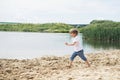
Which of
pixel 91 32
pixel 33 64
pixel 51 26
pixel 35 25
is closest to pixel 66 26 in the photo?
pixel 51 26

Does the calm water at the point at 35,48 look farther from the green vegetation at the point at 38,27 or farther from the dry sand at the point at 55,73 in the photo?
the green vegetation at the point at 38,27

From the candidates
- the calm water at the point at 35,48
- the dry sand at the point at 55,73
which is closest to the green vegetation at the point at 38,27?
the calm water at the point at 35,48

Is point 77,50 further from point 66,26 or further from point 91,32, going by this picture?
point 66,26

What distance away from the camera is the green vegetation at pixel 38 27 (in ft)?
404

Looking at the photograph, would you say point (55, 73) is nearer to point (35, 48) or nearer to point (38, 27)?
point (35, 48)

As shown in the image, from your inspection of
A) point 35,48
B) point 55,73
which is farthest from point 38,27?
point 55,73

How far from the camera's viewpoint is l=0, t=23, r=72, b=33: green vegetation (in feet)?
404

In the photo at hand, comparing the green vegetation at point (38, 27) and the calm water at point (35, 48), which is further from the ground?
the calm water at point (35, 48)

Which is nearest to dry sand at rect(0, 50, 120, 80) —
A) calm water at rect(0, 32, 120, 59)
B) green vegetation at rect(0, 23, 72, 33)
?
calm water at rect(0, 32, 120, 59)

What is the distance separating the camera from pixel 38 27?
13275 centimetres

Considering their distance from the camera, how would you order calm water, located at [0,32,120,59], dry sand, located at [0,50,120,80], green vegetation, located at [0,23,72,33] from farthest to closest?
green vegetation, located at [0,23,72,33] → calm water, located at [0,32,120,59] → dry sand, located at [0,50,120,80]

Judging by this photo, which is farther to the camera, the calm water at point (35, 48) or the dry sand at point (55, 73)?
the calm water at point (35, 48)

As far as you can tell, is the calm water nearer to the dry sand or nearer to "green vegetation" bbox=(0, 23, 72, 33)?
the dry sand

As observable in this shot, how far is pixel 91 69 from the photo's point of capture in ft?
36.9
